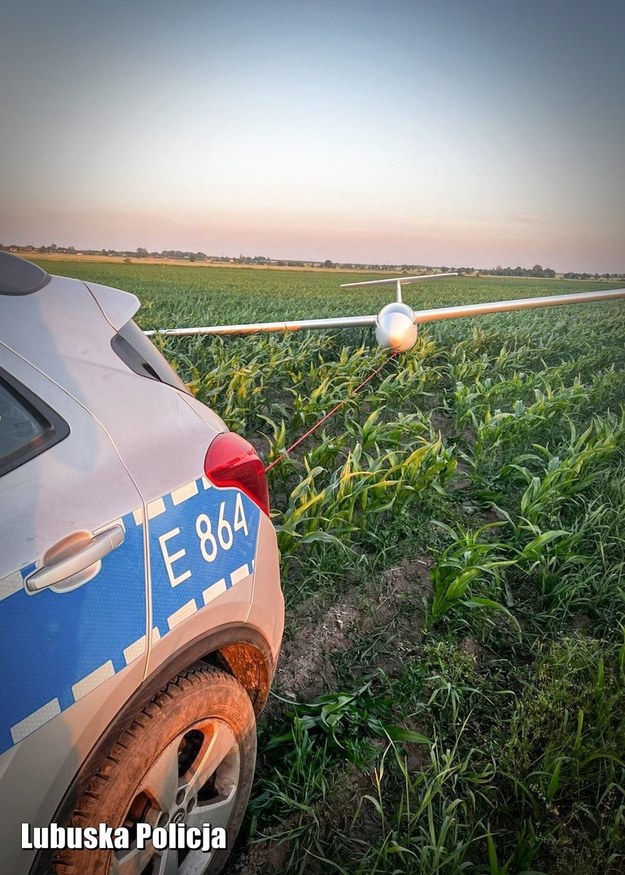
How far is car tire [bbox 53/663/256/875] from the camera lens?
1020 millimetres

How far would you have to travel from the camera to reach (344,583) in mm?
2729

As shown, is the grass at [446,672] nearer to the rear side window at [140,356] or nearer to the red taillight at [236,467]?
the red taillight at [236,467]

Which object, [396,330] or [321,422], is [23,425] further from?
[396,330]

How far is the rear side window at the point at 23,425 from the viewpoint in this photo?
1.00 m

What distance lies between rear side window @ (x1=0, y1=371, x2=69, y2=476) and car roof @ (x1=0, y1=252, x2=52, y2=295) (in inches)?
10.8

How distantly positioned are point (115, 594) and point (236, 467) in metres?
0.48

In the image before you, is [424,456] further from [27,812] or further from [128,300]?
[27,812]

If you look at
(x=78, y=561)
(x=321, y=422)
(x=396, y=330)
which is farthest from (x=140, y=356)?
(x=396, y=330)

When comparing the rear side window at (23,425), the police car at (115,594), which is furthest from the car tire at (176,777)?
the rear side window at (23,425)

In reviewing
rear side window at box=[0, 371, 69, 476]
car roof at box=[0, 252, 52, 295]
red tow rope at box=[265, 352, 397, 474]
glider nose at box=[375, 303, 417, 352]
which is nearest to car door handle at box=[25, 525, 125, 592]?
rear side window at box=[0, 371, 69, 476]

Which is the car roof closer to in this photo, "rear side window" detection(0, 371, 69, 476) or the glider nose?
"rear side window" detection(0, 371, 69, 476)

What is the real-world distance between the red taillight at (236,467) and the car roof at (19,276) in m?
0.58

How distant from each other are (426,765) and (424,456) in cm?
A: 182

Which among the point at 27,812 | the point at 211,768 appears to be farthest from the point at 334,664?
the point at 27,812
